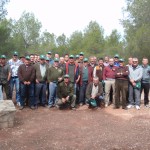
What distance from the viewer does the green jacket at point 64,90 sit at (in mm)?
11914

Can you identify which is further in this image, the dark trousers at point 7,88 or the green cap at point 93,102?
the green cap at point 93,102

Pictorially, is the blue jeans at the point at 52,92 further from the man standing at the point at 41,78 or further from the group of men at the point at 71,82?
the man standing at the point at 41,78

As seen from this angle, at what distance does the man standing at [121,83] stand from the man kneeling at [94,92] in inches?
26.7

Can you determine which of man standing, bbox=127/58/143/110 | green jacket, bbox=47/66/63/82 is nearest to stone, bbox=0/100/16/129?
green jacket, bbox=47/66/63/82

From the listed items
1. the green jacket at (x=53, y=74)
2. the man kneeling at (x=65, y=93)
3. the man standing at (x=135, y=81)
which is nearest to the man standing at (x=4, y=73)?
the green jacket at (x=53, y=74)

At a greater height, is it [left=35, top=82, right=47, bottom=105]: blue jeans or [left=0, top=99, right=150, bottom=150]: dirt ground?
[left=35, top=82, right=47, bottom=105]: blue jeans

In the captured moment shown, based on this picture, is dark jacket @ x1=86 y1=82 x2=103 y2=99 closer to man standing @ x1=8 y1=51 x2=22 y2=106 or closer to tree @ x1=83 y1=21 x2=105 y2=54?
man standing @ x1=8 y1=51 x2=22 y2=106

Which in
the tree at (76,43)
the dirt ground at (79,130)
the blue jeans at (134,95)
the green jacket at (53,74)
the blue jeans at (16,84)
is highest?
the tree at (76,43)

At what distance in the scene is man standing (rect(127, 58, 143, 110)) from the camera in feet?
39.2

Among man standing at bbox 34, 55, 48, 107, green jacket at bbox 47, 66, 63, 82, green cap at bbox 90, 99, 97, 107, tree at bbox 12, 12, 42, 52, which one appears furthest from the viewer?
tree at bbox 12, 12, 42, 52

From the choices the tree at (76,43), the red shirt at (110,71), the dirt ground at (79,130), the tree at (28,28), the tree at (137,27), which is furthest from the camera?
the tree at (28,28)

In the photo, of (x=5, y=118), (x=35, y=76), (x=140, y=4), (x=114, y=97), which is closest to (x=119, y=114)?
(x=114, y=97)

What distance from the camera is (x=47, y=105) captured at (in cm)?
1221

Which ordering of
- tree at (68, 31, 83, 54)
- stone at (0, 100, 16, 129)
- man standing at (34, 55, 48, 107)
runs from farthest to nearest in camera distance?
tree at (68, 31, 83, 54), man standing at (34, 55, 48, 107), stone at (0, 100, 16, 129)
